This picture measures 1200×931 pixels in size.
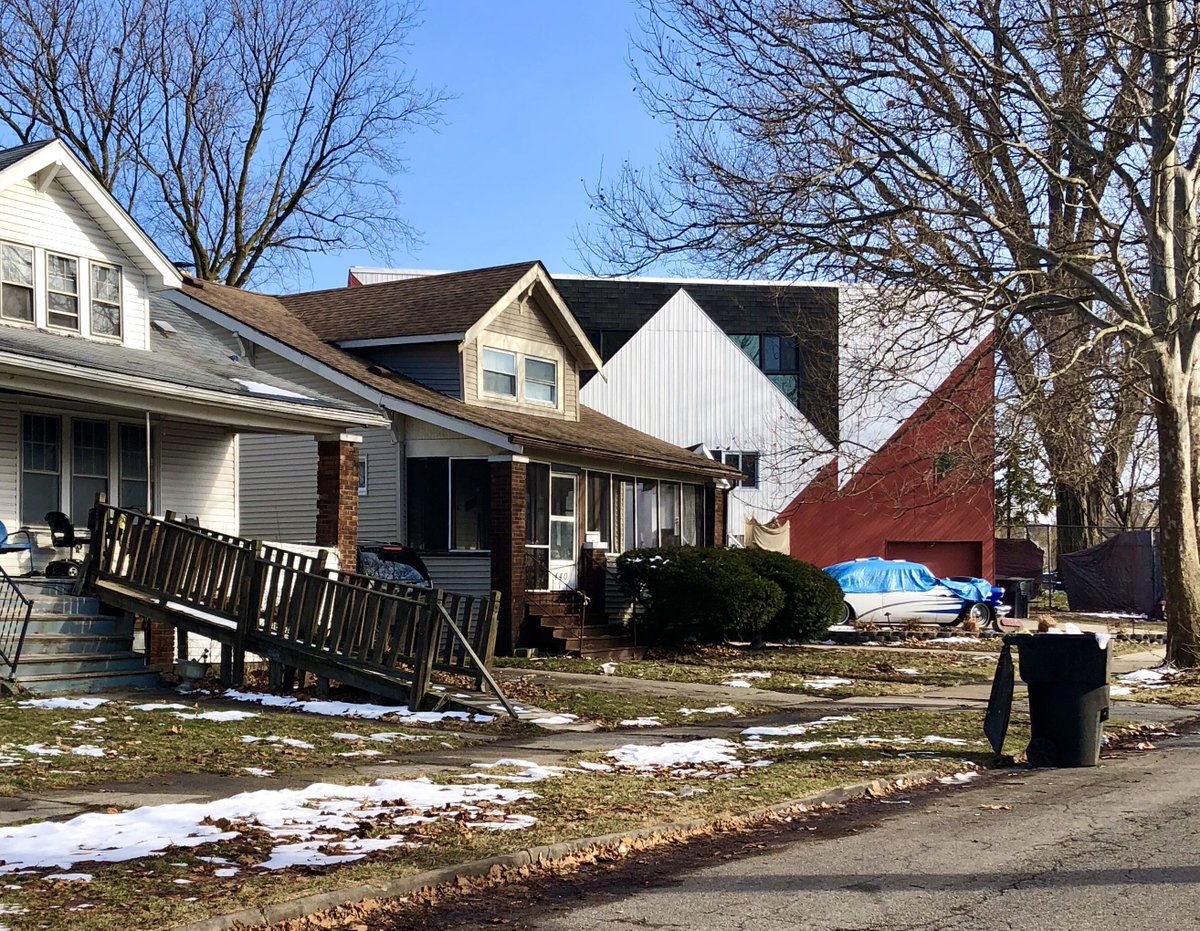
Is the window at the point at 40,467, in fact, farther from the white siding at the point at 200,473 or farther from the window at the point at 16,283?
the white siding at the point at 200,473

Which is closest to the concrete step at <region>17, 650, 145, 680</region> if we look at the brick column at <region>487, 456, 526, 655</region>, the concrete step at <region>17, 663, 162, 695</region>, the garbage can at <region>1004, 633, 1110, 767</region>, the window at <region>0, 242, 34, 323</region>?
the concrete step at <region>17, 663, 162, 695</region>

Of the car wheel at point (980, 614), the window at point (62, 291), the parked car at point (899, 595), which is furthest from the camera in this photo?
the car wheel at point (980, 614)

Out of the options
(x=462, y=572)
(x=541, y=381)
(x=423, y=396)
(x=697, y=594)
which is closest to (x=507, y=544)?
(x=462, y=572)

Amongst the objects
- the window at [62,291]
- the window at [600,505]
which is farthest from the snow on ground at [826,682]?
the window at [62,291]

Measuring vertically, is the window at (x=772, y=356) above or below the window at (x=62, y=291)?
above

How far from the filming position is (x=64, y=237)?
1894cm

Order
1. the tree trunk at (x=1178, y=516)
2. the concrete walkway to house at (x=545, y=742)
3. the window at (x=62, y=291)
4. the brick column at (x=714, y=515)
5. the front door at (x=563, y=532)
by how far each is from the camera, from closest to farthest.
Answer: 1. the concrete walkway to house at (x=545, y=742)
2. the window at (x=62, y=291)
3. the tree trunk at (x=1178, y=516)
4. the front door at (x=563, y=532)
5. the brick column at (x=714, y=515)

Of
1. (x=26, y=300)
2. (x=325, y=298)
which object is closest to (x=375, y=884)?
(x=26, y=300)

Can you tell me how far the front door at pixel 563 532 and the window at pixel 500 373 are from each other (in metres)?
2.16

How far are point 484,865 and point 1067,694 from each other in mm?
6872

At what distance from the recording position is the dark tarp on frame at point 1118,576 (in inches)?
1539

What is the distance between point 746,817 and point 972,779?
3.25 meters

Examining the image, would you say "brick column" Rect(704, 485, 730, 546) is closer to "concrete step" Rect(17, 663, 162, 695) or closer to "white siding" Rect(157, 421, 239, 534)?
"white siding" Rect(157, 421, 239, 534)

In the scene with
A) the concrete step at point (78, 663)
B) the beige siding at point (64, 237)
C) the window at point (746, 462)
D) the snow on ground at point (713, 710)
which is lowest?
the snow on ground at point (713, 710)
